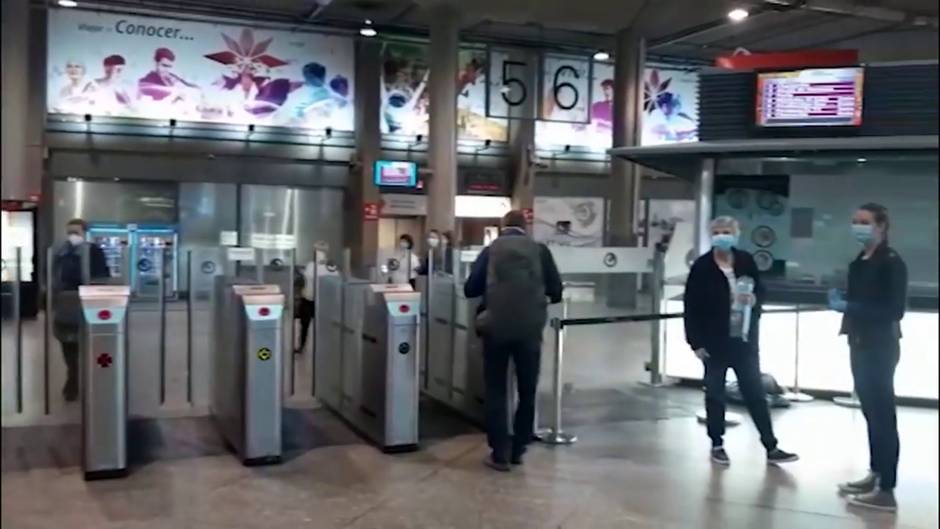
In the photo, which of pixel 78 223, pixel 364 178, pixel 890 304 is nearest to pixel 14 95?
pixel 890 304

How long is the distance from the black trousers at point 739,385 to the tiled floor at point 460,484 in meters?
0.14

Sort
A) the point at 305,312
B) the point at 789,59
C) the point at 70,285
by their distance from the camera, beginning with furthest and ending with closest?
the point at 305,312 → the point at 70,285 → the point at 789,59

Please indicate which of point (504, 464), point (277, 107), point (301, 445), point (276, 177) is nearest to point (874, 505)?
point (504, 464)

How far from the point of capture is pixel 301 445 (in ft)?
16.1

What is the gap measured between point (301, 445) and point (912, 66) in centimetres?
392

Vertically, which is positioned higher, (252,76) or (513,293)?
(252,76)

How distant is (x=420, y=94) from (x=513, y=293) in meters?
3.95

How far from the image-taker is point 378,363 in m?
4.99

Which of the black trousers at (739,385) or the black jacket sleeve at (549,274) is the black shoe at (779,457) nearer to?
the black trousers at (739,385)

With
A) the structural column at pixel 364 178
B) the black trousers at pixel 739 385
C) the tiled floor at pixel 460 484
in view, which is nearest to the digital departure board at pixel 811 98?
the tiled floor at pixel 460 484

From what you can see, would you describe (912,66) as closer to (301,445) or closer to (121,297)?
(121,297)

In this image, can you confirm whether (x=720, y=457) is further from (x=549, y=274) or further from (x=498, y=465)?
(x=549, y=274)

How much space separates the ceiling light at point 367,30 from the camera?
475cm

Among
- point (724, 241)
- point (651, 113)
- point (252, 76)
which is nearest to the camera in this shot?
point (724, 241)
